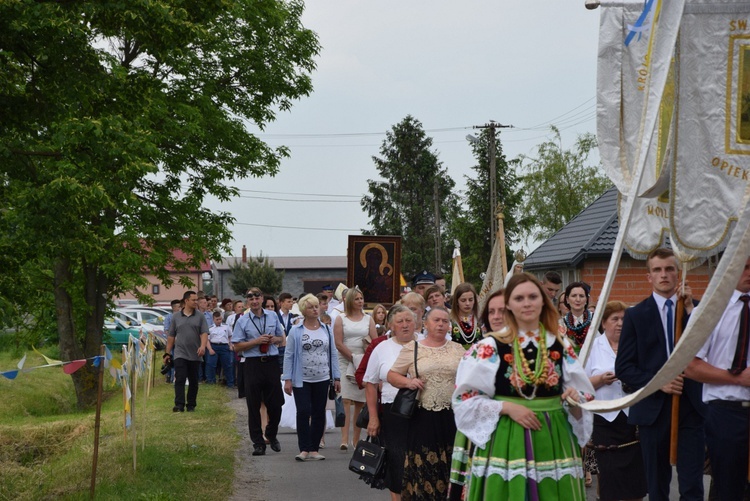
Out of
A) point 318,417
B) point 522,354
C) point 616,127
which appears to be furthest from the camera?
point 318,417

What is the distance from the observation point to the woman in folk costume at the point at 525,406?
6.14m

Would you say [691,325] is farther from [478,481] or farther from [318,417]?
[318,417]

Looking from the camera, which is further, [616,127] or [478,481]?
[616,127]

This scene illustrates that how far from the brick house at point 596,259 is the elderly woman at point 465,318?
35.8 ft

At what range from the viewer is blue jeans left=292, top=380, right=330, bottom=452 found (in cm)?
1272

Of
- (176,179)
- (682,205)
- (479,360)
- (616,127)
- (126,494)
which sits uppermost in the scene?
(176,179)

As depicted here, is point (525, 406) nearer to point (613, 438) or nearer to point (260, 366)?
point (613, 438)

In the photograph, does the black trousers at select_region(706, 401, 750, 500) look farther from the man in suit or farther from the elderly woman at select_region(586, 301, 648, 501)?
the elderly woman at select_region(586, 301, 648, 501)


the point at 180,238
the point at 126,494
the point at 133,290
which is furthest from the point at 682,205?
the point at 133,290

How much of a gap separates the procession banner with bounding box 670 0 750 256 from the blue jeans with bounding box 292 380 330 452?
266 inches

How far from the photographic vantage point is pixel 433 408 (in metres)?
8.27

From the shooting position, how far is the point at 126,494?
9.89 meters

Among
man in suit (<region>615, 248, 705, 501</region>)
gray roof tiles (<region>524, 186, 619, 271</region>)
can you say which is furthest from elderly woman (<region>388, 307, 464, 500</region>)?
gray roof tiles (<region>524, 186, 619, 271</region>)

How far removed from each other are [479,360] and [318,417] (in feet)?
22.5
